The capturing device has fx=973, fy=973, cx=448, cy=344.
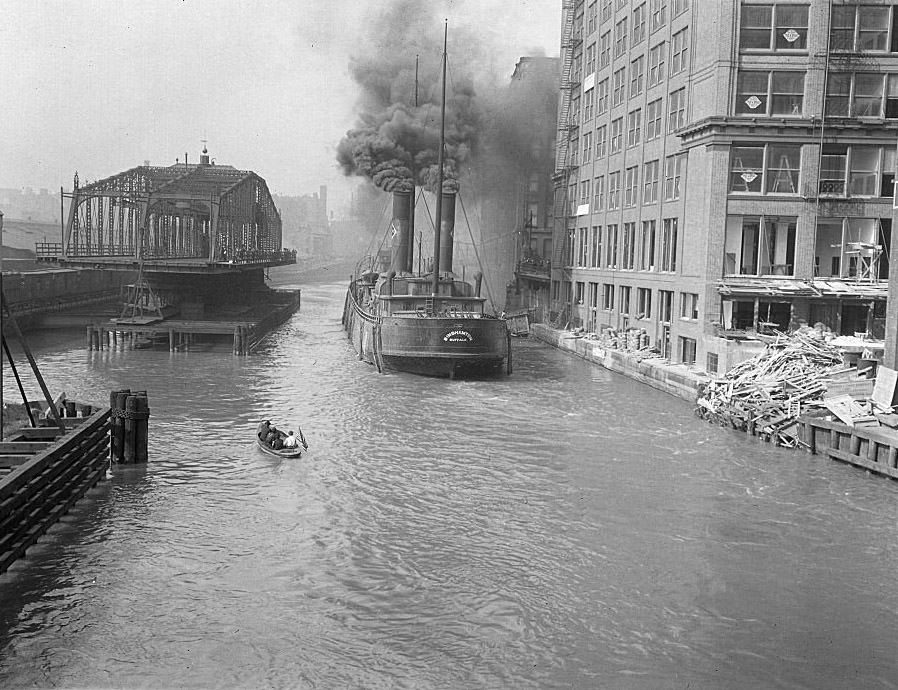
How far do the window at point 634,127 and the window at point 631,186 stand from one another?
1585 mm

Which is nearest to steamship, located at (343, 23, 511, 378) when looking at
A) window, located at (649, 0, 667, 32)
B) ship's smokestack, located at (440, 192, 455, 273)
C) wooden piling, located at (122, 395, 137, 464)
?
ship's smokestack, located at (440, 192, 455, 273)

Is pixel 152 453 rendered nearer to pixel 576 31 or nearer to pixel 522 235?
pixel 576 31

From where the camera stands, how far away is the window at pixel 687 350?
44.3 metres

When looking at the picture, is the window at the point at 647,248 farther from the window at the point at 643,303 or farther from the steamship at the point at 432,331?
the steamship at the point at 432,331

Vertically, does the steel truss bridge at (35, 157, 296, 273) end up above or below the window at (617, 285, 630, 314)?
above

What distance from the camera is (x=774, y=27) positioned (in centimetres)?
4150

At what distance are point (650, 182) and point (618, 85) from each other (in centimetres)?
1100

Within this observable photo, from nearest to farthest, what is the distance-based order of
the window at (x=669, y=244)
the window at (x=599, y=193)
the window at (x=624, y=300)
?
the window at (x=669, y=244), the window at (x=624, y=300), the window at (x=599, y=193)

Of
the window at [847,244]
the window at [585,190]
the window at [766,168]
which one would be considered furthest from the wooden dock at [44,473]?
the window at [585,190]

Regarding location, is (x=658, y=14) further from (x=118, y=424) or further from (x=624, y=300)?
(x=118, y=424)

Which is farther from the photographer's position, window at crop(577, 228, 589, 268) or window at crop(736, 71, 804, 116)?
→ window at crop(577, 228, 589, 268)

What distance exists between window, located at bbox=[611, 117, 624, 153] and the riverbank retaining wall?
11.8 meters

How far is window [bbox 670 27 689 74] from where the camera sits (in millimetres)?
47156

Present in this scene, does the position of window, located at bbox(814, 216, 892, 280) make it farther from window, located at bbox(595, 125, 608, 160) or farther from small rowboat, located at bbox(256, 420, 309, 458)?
small rowboat, located at bbox(256, 420, 309, 458)
